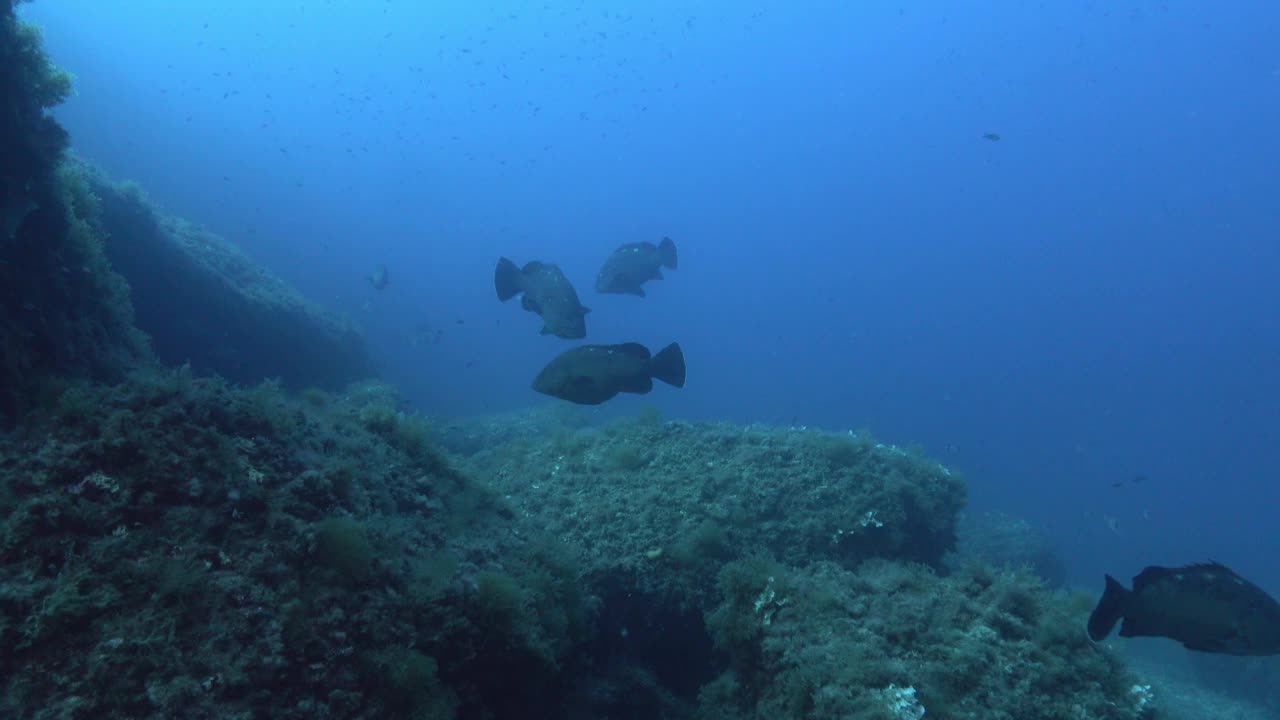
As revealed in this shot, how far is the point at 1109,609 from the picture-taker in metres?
4.14

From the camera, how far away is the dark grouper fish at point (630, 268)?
32.4 ft

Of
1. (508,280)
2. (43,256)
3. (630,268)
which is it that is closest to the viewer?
(43,256)

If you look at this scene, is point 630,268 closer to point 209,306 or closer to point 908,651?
point 908,651

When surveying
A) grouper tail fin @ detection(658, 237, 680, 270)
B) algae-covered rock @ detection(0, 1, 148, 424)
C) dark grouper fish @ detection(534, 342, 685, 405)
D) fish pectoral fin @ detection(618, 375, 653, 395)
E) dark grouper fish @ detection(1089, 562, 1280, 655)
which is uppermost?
grouper tail fin @ detection(658, 237, 680, 270)

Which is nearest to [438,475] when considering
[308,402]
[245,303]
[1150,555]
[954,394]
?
[308,402]

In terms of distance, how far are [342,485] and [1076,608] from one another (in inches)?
236

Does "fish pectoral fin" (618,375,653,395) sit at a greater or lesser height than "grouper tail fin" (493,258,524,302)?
lesser

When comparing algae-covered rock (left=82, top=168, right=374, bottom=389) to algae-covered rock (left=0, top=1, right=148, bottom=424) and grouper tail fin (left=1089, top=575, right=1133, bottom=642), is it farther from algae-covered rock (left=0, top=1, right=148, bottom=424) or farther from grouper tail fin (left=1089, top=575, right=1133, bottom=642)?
grouper tail fin (left=1089, top=575, right=1133, bottom=642)

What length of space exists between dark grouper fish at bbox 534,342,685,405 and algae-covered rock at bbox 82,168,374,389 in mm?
7840

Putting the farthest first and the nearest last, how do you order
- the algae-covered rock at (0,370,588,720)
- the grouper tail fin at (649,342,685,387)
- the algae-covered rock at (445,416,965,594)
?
the algae-covered rock at (445,416,965,594) → the grouper tail fin at (649,342,685,387) → the algae-covered rock at (0,370,588,720)

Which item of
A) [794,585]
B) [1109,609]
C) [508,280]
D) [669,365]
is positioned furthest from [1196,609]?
[508,280]

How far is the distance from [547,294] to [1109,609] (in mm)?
6323

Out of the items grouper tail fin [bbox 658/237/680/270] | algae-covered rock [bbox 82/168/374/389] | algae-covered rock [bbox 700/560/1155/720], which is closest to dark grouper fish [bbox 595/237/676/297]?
grouper tail fin [bbox 658/237/680/270]

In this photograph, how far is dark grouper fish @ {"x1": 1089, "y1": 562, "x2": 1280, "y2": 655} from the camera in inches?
160
